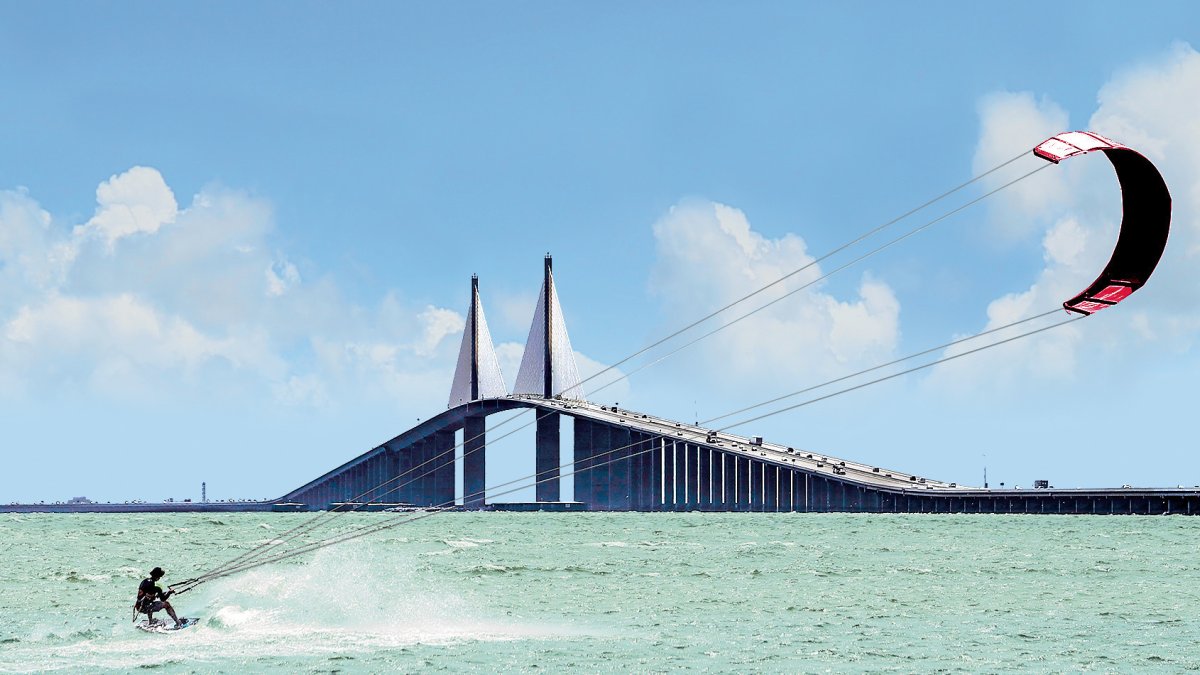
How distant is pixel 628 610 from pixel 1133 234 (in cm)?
2134

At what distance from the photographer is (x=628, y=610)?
44.8 metres

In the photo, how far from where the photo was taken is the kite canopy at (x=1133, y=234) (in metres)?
28.5

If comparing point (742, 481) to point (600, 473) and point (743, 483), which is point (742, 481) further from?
point (600, 473)

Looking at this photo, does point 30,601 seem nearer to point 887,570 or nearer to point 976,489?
point 887,570

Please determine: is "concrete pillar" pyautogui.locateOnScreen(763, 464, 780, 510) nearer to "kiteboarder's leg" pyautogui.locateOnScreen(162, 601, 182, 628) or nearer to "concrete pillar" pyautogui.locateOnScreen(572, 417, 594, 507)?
"concrete pillar" pyautogui.locateOnScreen(572, 417, 594, 507)

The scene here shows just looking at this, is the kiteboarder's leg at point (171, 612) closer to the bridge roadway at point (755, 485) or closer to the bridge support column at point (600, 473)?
the bridge roadway at point (755, 485)

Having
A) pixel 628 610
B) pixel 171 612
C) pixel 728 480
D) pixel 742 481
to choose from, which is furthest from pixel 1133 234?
pixel 728 480

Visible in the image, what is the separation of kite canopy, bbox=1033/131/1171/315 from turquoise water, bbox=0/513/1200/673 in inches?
351

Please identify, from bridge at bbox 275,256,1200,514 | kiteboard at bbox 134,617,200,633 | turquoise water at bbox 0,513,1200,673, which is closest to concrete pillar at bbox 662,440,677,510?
bridge at bbox 275,256,1200,514

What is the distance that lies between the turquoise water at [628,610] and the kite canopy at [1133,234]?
29.3 feet

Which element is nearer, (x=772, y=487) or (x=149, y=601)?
(x=149, y=601)

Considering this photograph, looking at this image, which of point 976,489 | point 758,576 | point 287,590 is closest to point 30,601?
point 287,590

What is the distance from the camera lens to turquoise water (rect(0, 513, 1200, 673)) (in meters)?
34.0

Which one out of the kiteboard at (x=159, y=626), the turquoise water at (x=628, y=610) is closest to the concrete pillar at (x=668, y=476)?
the turquoise water at (x=628, y=610)
